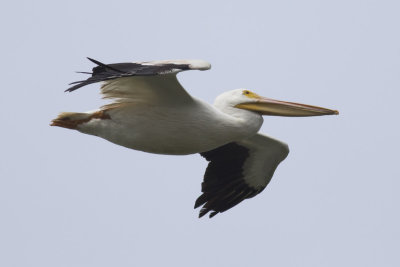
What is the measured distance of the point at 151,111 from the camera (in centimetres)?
1082

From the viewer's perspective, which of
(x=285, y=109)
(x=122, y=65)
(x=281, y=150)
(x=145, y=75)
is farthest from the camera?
(x=281, y=150)

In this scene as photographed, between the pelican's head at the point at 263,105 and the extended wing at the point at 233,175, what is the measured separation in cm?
123

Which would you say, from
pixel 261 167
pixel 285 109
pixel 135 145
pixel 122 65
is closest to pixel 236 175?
pixel 261 167

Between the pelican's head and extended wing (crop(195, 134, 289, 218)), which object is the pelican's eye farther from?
extended wing (crop(195, 134, 289, 218))

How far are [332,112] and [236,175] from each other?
2.11m

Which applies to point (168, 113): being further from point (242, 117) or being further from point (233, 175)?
point (233, 175)

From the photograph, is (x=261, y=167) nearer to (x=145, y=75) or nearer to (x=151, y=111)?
(x=151, y=111)

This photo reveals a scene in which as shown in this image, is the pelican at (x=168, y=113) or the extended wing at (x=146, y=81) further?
the pelican at (x=168, y=113)

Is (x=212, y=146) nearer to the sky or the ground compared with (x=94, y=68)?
nearer to the ground

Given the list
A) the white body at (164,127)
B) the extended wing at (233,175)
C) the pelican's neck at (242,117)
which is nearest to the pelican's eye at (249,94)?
the pelican's neck at (242,117)

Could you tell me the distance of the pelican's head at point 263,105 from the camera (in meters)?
11.5

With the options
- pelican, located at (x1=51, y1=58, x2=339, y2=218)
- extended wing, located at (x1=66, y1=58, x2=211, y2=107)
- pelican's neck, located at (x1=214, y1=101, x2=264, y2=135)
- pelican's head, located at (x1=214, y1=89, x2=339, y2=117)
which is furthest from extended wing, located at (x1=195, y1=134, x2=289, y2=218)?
extended wing, located at (x1=66, y1=58, x2=211, y2=107)

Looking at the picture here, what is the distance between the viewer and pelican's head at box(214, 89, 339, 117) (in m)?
11.5

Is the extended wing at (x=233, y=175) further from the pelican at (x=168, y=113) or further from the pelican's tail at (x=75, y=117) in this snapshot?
the pelican's tail at (x=75, y=117)
